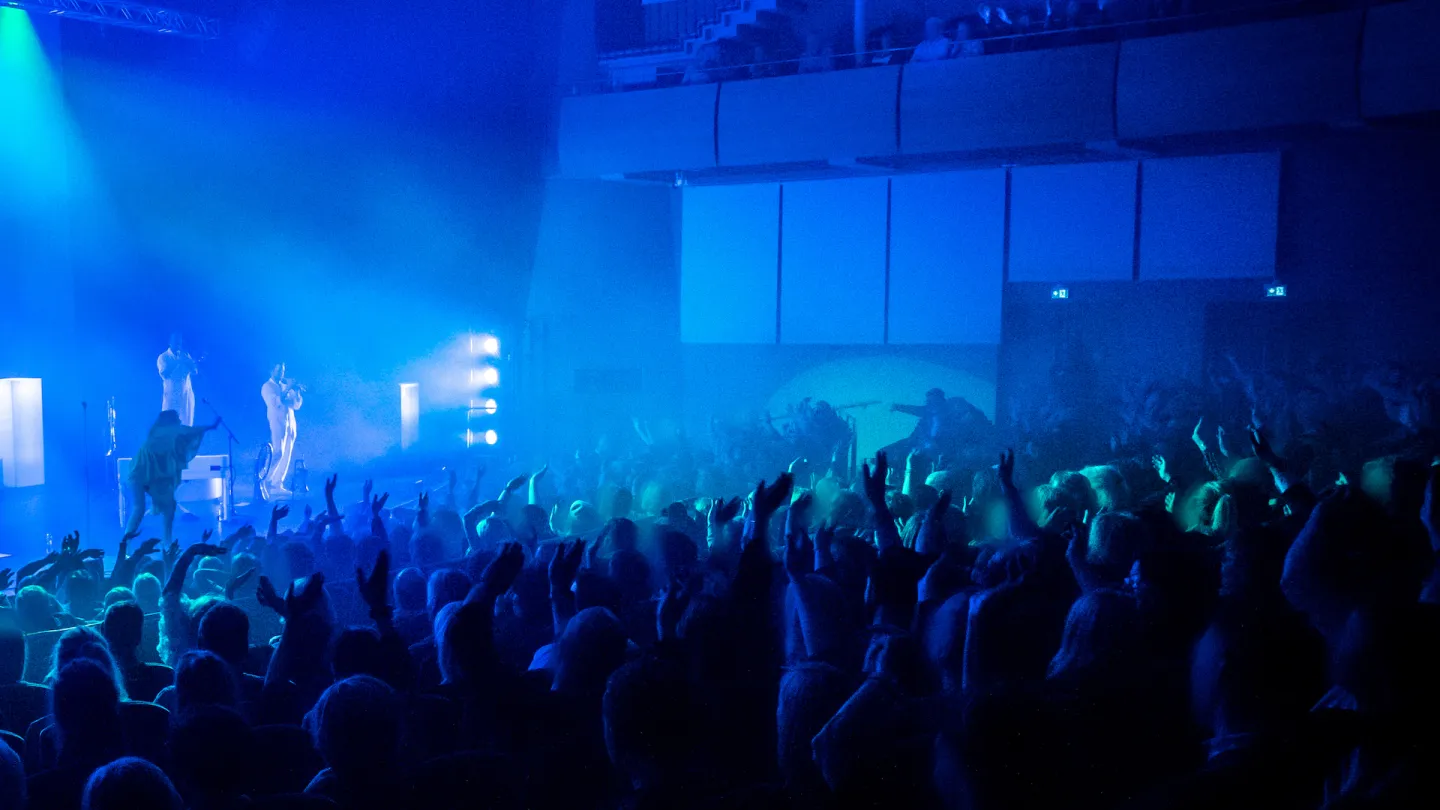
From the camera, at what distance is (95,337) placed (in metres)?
11.4

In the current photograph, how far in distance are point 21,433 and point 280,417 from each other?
241 cm

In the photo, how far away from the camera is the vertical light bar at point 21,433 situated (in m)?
10.6

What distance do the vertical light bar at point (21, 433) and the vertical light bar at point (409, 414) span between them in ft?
12.6

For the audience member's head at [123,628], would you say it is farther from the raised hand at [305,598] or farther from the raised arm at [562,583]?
the raised arm at [562,583]

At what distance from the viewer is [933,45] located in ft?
38.2

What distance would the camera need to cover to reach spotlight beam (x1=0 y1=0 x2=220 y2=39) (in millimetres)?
9688

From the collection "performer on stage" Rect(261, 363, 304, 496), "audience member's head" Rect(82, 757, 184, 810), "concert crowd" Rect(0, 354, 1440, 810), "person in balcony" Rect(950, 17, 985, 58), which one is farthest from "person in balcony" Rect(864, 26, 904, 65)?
"audience member's head" Rect(82, 757, 184, 810)

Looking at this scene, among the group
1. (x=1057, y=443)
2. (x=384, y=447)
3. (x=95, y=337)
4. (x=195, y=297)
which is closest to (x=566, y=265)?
(x=384, y=447)

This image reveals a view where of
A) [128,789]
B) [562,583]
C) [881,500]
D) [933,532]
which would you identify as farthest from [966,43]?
[128,789]

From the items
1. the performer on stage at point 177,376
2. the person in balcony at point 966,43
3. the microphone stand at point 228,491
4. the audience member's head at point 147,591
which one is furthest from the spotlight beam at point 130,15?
the person in balcony at point 966,43

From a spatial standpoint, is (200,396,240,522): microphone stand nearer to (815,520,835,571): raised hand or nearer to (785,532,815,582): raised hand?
(815,520,835,571): raised hand

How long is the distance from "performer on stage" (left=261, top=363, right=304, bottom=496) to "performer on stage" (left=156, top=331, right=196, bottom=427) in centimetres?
81

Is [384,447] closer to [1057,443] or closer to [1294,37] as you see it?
[1057,443]

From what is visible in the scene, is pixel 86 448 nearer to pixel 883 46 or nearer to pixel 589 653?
pixel 883 46
